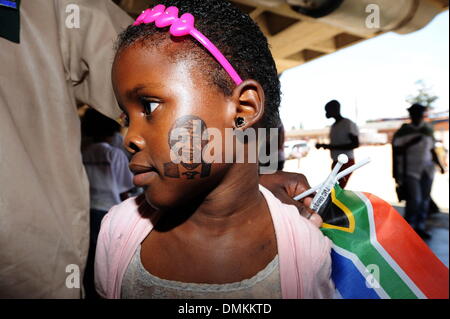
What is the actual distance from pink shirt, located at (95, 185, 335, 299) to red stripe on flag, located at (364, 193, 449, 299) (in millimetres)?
143

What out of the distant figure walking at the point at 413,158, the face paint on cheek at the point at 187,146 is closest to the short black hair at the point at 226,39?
the face paint on cheek at the point at 187,146

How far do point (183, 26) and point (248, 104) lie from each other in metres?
0.21

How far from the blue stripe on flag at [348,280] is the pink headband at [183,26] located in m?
0.51

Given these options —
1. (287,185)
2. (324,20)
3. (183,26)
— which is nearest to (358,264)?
(287,185)

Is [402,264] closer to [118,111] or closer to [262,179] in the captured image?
[262,179]

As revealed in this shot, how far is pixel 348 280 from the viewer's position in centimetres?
64

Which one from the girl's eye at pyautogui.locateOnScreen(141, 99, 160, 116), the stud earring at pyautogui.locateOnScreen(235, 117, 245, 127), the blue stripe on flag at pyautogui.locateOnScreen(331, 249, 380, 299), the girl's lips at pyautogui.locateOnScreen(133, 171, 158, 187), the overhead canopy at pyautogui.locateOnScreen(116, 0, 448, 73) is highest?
the overhead canopy at pyautogui.locateOnScreen(116, 0, 448, 73)

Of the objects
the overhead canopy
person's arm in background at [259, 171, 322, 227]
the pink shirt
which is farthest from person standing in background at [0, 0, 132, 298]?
person's arm in background at [259, 171, 322, 227]

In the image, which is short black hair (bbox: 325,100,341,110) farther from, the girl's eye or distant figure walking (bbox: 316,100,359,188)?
the girl's eye

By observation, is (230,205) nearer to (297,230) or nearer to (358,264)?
(297,230)

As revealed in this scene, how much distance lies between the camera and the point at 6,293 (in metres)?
0.72

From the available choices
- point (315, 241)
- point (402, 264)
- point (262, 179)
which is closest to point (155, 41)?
point (262, 179)

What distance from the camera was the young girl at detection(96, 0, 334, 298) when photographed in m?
0.54

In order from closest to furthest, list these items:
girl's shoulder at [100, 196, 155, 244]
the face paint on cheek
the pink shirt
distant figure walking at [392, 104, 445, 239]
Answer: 1. the face paint on cheek
2. the pink shirt
3. girl's shoulder at [100, 196, 155, 244]
4. distant figure walking at [392, 104, 445, 239]
